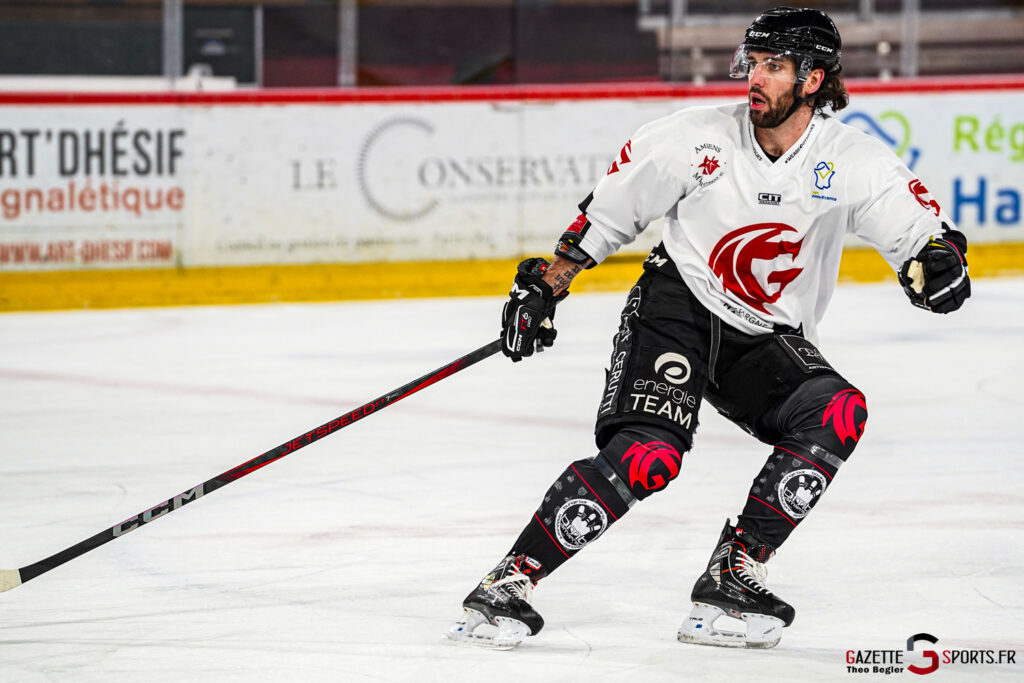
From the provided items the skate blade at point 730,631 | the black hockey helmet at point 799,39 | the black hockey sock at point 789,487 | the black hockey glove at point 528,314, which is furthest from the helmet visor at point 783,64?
the skate blade at point 730,631

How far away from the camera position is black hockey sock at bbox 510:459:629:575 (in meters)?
2.96

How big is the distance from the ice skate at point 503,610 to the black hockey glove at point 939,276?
2.71ft

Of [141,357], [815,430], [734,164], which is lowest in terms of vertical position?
[141,357]

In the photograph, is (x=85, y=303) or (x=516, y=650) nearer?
(x=516, y=650)

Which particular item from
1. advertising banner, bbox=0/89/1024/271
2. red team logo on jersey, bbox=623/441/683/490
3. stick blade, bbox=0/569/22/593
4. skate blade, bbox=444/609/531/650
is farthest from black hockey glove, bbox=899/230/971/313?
advertising banner, bbox=0/89/1024/271

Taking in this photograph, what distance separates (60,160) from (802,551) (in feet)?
16.2

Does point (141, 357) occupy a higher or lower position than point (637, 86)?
lower

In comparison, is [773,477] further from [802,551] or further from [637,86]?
[637,86]

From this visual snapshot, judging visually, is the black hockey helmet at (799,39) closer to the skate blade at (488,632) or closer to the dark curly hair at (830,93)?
the dark curly hair at (830,93)

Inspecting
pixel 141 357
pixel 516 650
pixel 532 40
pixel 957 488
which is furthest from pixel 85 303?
pixel 516 650

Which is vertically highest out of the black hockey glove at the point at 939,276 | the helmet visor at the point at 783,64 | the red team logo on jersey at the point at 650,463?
the helmet visor at the point at 783,64

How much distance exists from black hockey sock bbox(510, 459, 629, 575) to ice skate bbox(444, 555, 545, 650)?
0.12 feet

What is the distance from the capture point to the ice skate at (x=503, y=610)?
296 cm

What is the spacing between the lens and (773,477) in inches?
116
